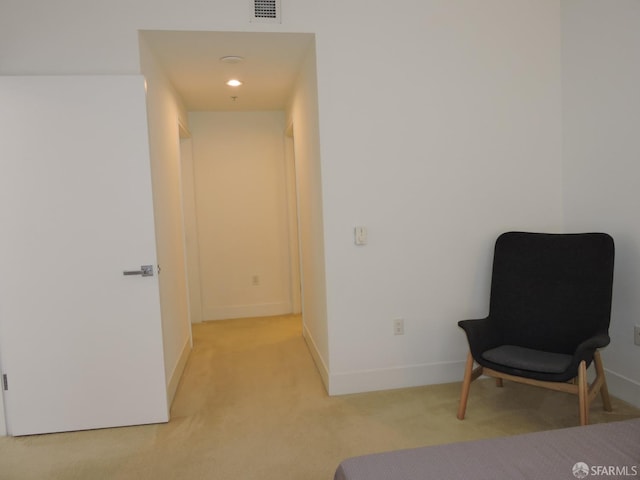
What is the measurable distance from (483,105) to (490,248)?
94 cm

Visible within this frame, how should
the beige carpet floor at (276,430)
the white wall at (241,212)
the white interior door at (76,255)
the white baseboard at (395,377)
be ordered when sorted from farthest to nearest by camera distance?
the white wall at (241,212) → the white baseboard at (395,377) → the white interior door at (76,255) → the beige carpet floor at (276,430)

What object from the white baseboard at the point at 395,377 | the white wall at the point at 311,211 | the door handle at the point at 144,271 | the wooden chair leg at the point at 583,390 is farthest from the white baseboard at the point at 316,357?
the wooden chair leg at the point at 583,390

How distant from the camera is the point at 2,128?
7.89 feet

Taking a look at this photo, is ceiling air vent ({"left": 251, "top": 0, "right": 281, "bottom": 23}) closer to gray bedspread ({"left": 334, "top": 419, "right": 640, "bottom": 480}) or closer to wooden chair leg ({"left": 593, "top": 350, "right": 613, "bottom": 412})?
gray bedspread ({"left": 334, "top": 419, "right": 640, "bottom": 480})

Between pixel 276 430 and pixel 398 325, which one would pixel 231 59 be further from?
pixel 276 430

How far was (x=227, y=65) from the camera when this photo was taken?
3227 mm

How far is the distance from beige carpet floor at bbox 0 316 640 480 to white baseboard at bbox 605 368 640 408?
0.22 ft

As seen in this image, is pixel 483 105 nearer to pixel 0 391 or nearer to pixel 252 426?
pixel 252 426

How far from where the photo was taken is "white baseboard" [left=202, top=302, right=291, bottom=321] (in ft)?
16.5

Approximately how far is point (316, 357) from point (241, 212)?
213cm

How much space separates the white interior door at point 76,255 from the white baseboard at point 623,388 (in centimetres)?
270

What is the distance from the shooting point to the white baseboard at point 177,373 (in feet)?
9.39

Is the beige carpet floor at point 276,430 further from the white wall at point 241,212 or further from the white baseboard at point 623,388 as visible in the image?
the white wall at point 241,212

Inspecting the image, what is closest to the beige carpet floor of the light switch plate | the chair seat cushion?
the chair seat cushion
